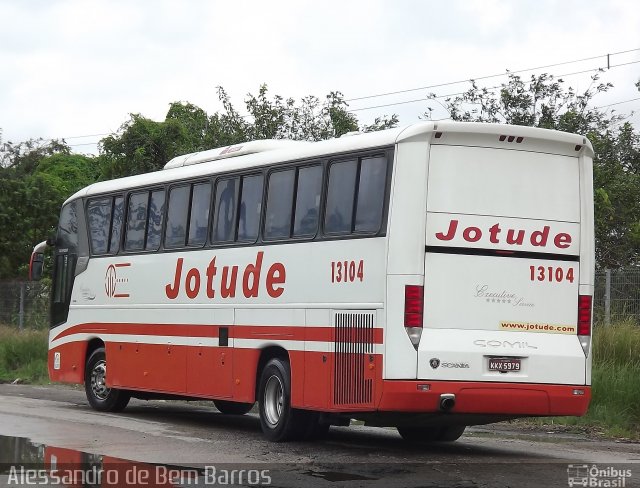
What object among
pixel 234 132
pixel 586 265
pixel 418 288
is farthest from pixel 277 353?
pixel 234 132

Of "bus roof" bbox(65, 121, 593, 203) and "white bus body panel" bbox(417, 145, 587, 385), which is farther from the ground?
"bus roof" bbox(65, 121, 593, 203)

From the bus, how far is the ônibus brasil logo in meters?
2.94

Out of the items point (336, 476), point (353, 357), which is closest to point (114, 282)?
point (353, 357)

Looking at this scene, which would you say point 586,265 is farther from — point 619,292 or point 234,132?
point 234,132

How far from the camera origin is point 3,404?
19.9m

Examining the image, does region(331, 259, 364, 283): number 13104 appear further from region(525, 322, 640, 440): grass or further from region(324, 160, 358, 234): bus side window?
region(525, 322, 640, 440): grass

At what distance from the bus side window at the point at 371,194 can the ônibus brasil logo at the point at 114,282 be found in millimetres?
6179

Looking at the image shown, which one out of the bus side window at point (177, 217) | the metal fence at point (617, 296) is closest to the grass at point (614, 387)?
the metal fence at point (617, 296)

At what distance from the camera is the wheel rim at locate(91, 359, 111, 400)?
786 inches

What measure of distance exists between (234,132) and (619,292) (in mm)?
17517

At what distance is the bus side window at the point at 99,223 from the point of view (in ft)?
65.9

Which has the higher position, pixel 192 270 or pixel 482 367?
pixel 192 270

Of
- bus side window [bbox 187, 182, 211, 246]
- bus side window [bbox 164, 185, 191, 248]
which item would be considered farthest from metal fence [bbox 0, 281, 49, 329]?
bus side window [bbox 187, 182, 211, 246]

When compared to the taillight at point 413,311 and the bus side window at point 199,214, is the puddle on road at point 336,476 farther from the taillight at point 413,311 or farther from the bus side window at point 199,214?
the bus side window at point 199,214
